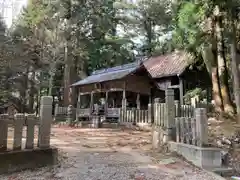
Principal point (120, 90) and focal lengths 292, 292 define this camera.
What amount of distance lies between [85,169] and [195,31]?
8426mm

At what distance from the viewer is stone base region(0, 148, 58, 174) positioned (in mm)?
5543

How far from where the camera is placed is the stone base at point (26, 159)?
5.54 m

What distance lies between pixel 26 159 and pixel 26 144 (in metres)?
0.31

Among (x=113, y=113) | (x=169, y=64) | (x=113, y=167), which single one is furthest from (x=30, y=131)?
(x=169, y=64)

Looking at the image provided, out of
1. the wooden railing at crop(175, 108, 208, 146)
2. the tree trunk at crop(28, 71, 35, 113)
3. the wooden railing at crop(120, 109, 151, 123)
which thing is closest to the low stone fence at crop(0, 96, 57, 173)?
the wooden railing at crop(175, 108, 208, 146)

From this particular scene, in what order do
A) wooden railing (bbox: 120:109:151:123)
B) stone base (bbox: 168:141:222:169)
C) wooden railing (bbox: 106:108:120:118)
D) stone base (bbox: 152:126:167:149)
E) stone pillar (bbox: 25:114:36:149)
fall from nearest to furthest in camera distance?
stone pillar (bbox: 25:114:36:149) < stone base (bbox: 168:141:222:169) < stone base (bbox: 152:126:167:149) < wooden railing (bbox: 120:109:151:123) < wooden railing (bbox: 106:108:120:118)

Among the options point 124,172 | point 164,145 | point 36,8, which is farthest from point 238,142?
point 36,8

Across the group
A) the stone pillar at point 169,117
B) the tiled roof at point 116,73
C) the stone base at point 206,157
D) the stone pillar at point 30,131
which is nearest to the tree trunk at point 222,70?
the stone pillar at point 169,117

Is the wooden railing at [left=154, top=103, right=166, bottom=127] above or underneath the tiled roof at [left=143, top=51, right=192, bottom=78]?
underneath

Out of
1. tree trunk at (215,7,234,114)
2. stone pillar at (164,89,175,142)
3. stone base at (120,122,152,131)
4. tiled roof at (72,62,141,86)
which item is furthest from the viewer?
tiled roof at (72,62,141,86)

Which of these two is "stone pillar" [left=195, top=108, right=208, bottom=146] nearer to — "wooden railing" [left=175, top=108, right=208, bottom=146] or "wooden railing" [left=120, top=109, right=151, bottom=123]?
"wooden railing" [left=175, top=108, right=208, bottom=146]

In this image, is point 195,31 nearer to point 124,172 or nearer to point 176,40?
point 176,40

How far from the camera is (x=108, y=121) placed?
19984 mm

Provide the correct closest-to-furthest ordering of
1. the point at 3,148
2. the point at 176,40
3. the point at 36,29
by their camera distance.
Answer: the point at 3,148 < the point at 176,40 < the point at 36,29
